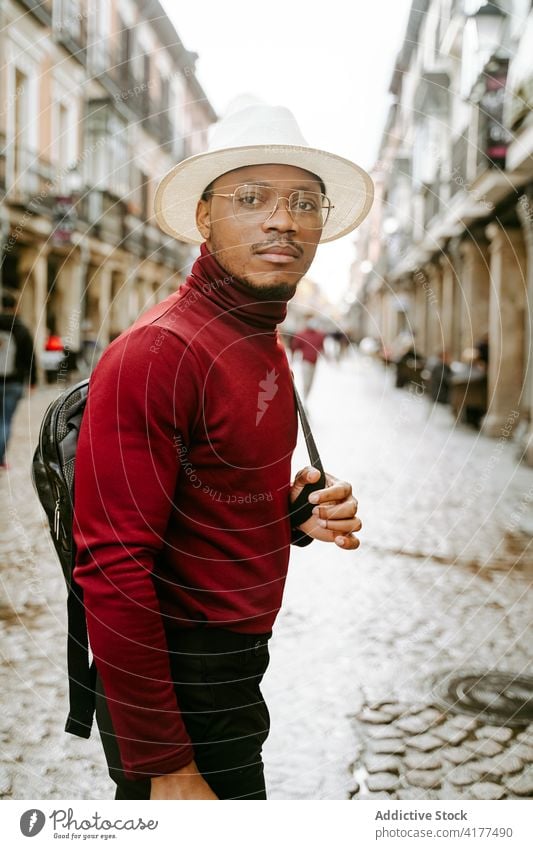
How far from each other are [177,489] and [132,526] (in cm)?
14

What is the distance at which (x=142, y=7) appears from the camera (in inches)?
89.2

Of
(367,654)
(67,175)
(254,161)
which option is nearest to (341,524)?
(254,161)

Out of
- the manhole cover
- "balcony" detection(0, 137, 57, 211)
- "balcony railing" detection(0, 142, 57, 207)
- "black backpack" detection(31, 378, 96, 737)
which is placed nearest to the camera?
"black backpack" detection(31, 378, 96, 737)

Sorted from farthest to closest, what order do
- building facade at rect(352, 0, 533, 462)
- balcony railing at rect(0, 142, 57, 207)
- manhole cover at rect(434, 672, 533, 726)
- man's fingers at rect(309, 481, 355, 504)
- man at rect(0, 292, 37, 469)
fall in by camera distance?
1. balcony railing at rect(0, 142, 57, 207)
2. building facade at rect(352, 0, 533, 462)
3. man at rect(0, 292, 37, 469)
4. manhole cover at rect(434, 672, 533, 726)
5. man's fingers at rect(309, 481, 355, 504)

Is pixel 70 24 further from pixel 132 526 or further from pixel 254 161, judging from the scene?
pixel 132 526

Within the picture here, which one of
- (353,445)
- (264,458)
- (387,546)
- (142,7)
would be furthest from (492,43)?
(264,458)

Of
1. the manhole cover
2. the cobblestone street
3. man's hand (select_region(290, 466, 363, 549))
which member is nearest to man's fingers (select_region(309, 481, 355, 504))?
man's hand (select_region(290, 466, 363, 549))

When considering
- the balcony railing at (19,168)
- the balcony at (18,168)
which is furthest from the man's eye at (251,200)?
the balcony railing at (19,168)

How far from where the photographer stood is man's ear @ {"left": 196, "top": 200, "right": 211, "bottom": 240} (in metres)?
1.47

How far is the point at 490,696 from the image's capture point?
3135 mm

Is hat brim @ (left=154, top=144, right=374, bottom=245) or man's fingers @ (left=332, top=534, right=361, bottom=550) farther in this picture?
man's fingers @ (left=332, top=534, right=361, bottom=550)

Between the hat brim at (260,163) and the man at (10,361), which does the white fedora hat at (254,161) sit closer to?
the hat brim at (260,163)

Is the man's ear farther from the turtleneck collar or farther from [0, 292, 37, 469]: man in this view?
[0, 292, 37, 469]: man

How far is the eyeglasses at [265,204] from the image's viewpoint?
138cm
